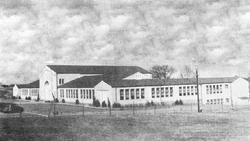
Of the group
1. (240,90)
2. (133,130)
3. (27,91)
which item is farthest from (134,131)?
(27,91)

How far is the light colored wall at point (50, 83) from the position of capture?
176 ft

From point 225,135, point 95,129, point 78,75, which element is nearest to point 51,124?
point 95,129

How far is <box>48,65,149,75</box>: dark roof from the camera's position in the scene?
5544cm

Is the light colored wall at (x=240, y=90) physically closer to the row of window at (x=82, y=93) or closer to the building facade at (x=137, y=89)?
the building facade at (x=137, y=89)

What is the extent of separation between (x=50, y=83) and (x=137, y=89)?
Result: 20448mm

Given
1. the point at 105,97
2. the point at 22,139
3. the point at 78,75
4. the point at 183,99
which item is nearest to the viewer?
the point at 22,139

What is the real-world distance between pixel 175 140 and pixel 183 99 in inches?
1078

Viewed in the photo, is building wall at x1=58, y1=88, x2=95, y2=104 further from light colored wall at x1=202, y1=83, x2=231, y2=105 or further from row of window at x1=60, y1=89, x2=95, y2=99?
light colored wall at x1=202, y1=83, x2=231, y2=105

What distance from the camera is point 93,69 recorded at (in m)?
59.7

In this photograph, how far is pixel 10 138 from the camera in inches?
577

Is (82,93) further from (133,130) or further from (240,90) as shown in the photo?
(133,130)

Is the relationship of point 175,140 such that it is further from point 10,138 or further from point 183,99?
point 183,99

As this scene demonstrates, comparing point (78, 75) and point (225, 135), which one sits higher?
point (78, 75)

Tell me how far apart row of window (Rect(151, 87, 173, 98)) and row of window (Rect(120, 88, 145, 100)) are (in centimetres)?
152
